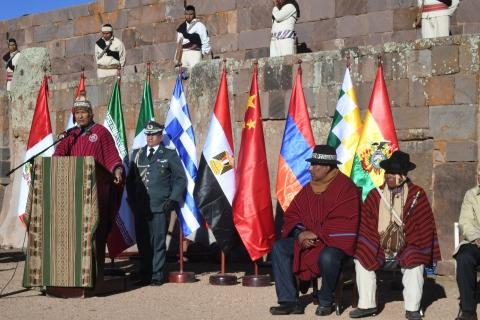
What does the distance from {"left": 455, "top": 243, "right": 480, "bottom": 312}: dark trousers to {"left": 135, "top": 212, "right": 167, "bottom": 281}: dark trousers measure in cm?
325

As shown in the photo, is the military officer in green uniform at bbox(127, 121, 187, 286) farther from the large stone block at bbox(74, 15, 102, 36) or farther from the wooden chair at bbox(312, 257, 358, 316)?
the large stone block at bbox(74, 15, 102, 36)

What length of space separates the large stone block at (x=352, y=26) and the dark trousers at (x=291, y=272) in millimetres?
6044

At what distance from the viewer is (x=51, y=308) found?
872 cm

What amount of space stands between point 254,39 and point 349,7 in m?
1.84

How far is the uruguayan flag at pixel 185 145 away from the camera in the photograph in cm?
1054

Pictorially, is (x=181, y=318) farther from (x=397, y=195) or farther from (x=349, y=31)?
(x=349, y=31)

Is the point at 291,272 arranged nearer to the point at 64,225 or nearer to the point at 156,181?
the point at 64,225

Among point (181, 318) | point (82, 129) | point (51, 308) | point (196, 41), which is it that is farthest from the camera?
point (196, 41)

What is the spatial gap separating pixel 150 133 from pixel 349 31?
466cm

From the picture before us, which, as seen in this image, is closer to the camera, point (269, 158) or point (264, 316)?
point (264, 316)

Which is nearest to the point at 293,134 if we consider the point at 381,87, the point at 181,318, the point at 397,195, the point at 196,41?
the point at 381,87

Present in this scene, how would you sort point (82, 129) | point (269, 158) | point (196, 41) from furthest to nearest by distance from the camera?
point (196, 41) → point (269, 158) → point (82, 129)

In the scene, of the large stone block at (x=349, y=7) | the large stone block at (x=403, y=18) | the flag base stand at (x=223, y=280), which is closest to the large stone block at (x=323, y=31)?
the large stone block at (x=349, y=7)

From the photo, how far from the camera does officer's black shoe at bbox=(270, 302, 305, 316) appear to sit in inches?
326
